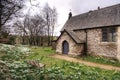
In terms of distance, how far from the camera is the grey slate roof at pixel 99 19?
65.3ft

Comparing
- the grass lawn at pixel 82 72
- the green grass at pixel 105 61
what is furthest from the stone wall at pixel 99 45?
the grass lawn at pixel 82 72

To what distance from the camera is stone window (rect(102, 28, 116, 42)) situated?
19.0 m

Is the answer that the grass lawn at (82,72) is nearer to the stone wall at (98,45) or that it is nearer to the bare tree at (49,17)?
the stone wall at (98,45)

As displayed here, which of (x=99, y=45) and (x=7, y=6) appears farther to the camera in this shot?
(x=99, y=45)

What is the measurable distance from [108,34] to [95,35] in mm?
2027

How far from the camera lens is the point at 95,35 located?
69.6ft

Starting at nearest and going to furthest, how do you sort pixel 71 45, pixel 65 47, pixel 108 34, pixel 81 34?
pixel 108 34
pixel 71 45
pixel 81 34
pixel 65 47

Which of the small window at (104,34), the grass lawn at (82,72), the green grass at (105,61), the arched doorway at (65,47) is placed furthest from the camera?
the arched doorway at (65,47)

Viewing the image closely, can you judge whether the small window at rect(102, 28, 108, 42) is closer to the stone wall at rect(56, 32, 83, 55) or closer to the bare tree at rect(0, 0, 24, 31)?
the stone wall at rect(56, 32, 83, 55)

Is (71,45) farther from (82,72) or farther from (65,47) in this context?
(82,72)

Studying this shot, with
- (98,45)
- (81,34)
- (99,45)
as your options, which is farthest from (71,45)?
(99,45)

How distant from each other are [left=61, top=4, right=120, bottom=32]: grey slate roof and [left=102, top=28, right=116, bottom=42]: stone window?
61 cm

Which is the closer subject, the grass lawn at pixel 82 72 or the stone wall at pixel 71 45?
the grass lawn at pixel 82 72

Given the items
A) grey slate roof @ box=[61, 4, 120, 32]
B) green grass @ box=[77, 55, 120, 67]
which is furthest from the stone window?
green grass @ box=[77, 55, 120, 67]
